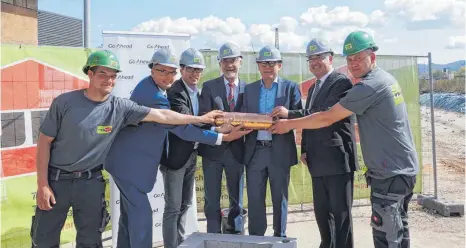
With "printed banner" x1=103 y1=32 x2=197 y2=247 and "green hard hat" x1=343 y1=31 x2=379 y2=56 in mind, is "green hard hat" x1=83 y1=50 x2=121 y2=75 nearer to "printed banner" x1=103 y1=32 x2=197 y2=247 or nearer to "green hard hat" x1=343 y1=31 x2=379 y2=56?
"printed banner" x1=103 y1=32 x2=197 y2=247

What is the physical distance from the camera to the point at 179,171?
455 centimetres

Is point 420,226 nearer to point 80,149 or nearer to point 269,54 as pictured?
point 269,54

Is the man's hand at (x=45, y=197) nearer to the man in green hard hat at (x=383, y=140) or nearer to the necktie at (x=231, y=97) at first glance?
the necktie at (x=231, y=97)

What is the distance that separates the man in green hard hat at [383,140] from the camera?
3.74 meters


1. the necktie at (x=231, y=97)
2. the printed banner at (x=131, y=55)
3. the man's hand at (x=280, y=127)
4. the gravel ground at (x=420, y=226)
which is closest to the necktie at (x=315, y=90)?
the man's hand at (x=280, y=127)

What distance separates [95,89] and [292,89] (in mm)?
2126

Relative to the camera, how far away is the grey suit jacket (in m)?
4.61

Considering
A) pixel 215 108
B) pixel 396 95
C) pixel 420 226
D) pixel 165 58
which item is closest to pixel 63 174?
pixel 165 58

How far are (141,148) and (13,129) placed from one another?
7.13ft

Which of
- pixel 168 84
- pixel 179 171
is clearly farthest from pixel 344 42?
pixel 179 171

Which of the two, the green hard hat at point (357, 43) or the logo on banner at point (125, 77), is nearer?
the green hard hat at point (357, 43)

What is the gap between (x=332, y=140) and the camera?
14.4 feet

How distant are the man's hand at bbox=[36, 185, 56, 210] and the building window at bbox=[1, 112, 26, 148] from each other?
185 cm

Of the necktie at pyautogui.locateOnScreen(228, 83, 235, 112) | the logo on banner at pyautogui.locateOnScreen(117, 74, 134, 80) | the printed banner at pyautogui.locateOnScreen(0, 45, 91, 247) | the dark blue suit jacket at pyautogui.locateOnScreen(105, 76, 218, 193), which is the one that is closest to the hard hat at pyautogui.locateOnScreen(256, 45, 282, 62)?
the necktie at pyautogui.locateOnScreen(228, 83, 235, 112)
